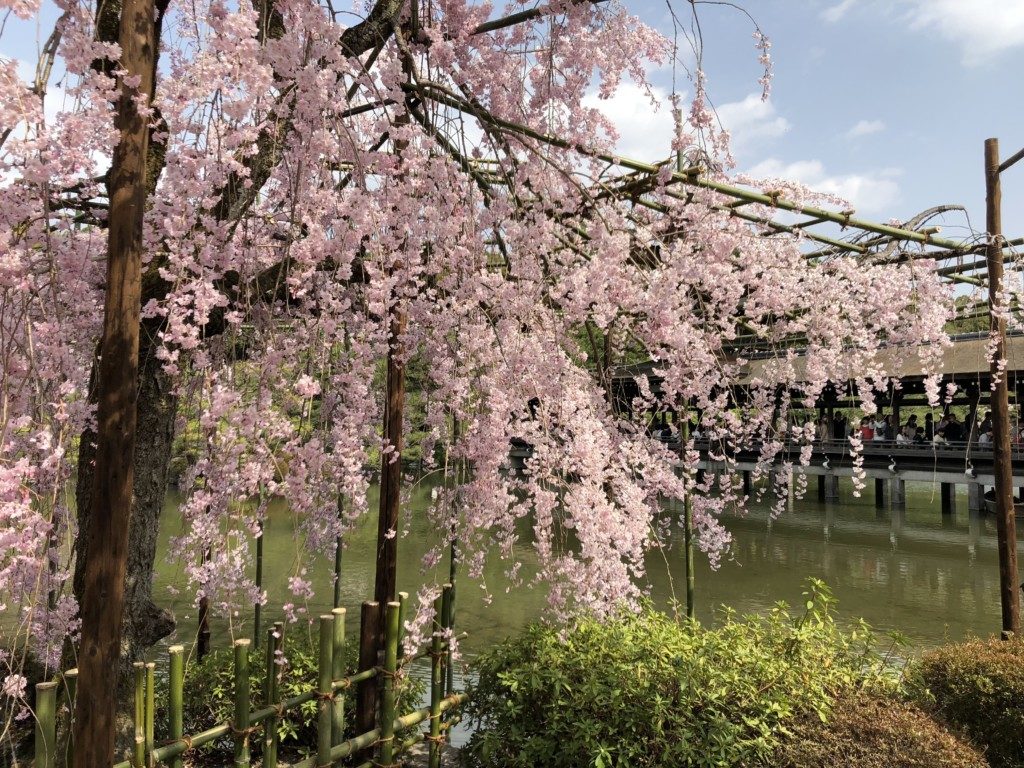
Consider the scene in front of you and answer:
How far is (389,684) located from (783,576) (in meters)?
9.32

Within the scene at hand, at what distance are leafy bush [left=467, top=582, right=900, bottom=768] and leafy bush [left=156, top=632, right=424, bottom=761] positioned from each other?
39.6 inches

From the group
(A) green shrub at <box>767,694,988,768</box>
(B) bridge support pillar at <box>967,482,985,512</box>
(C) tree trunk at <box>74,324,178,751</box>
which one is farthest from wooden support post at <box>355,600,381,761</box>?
(B) bridge support pillar at <box>967,482,985,512</box>

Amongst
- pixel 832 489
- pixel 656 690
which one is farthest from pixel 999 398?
pixel 832 489

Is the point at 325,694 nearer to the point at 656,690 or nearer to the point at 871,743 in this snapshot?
the point at 656,690

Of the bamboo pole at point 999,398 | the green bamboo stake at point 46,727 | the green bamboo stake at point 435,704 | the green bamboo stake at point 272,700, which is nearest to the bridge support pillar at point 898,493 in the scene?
the bamboo pole at point 999,398

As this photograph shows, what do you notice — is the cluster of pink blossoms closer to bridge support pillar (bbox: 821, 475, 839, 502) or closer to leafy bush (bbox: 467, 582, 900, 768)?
leafy bush (bbox: 467, 582, 900, 768)

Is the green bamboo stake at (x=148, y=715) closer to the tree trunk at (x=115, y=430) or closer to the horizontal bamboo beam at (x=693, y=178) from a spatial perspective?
the tree trunk at (x=115, y=430)

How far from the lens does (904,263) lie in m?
5.52

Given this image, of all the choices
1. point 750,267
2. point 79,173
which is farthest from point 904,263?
point 79,173

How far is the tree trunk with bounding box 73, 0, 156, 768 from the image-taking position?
1.35m

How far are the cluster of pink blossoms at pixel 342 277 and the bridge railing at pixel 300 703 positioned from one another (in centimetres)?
29

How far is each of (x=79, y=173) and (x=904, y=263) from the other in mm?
5682

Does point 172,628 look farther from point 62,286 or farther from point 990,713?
point 990,713

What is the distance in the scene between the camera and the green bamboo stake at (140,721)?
259 cm
